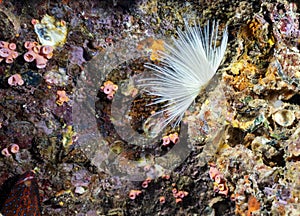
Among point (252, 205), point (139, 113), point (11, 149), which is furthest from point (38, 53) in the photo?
point (252, 205)

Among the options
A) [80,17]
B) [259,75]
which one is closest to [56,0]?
[80,17]

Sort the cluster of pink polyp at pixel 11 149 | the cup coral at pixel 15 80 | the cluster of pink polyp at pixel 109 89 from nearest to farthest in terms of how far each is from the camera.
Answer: the cup coral at pixel 15 80, the cluster of pink polyp at pixel 11 149, the cluster of pink polyp at pixel 109 89

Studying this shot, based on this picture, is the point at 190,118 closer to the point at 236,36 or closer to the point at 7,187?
the point at 236,36

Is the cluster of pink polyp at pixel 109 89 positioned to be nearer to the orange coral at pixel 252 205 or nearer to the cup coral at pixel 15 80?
the cup coral at pixel 15 80

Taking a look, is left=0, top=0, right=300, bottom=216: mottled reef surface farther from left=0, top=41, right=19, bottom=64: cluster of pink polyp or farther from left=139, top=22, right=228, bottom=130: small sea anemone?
left=139, top=22, right=228, bottom=130: small sea anemone

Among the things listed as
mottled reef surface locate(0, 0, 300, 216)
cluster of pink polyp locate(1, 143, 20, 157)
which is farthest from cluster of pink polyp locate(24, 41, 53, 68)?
cluster of pink polyp locate(1, 143, 20, 157)

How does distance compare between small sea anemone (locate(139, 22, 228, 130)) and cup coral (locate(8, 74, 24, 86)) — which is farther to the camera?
small sea anemone (locate(139, 22, 228, 130))

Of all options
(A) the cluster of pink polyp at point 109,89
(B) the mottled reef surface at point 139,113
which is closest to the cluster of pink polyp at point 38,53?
(B) the mottled reef surface at point 139,113
